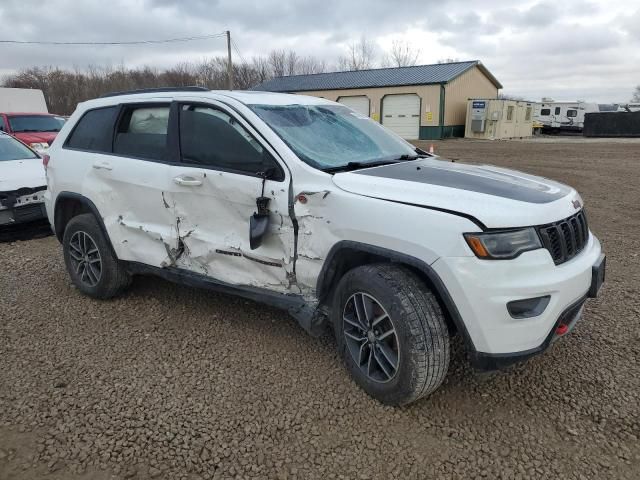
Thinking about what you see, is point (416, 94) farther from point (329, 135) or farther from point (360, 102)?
point (329, 135)

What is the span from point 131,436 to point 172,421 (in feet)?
0.74

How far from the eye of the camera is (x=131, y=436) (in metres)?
2.72

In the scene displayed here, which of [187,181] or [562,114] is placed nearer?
[187,181]

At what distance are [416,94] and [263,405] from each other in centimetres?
2885

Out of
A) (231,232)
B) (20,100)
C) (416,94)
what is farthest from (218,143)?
(416,94)

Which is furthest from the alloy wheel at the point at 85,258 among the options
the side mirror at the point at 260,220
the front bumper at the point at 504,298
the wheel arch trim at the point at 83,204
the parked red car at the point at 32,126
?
the parked red car at the point at 32,126

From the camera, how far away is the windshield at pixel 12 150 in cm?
759

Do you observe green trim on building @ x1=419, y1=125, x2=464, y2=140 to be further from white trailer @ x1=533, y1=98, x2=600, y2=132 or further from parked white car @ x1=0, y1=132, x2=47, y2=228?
parked white car @ x1=0, y1=132, x2=47, y2=228

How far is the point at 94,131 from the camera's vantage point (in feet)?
14.5

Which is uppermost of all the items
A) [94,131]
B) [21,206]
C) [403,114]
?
[403,114]

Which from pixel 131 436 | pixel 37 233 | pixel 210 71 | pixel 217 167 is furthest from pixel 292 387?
pixel 210 71

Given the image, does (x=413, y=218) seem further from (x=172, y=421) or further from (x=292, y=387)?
(x=172, y=421)

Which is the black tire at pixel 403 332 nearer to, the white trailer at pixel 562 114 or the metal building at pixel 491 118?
the metal building at pixel 491 118

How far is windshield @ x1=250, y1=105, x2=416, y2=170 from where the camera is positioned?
333 cm
